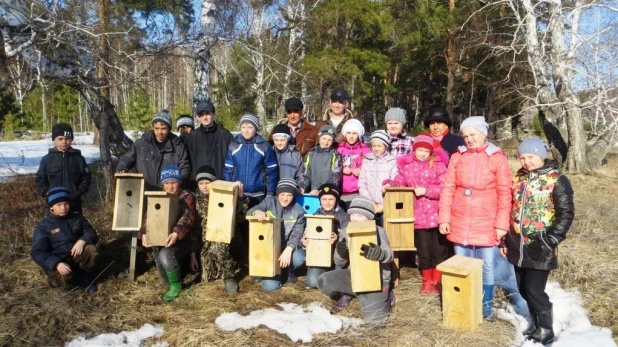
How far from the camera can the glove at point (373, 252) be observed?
3.53 metres

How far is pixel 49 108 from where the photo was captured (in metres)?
27.4

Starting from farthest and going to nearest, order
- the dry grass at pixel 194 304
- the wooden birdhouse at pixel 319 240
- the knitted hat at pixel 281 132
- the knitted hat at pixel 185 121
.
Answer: the knitted hat at pixel 185 121 < the knitted hat at pixel 281 132 < the wooden birdhouse at pixel 319 240 < the dry grass at pixel 194 304

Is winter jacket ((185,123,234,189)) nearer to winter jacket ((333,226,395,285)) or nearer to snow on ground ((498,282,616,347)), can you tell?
winter jacket ((333,226,395,285))

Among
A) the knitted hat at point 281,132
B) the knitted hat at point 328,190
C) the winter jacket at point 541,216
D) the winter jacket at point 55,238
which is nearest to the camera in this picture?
the winter jacket at point 541,216

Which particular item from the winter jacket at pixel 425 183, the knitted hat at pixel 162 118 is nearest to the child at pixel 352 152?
the winter jacket at pixel 425 183

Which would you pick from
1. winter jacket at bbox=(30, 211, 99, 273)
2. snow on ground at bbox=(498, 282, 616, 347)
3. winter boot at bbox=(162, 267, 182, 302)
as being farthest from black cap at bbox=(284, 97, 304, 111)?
snow on ground at bbox=(498, 282, 616, 347)

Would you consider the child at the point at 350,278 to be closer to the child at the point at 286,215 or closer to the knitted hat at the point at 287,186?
the child at the point at 286,215

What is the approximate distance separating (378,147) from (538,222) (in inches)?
62.6

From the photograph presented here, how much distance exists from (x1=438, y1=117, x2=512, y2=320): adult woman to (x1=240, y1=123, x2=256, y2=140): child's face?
2036mm

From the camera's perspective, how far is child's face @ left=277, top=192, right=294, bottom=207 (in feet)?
14.1

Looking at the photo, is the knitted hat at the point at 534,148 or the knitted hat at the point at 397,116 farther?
the knitted hat at the point at 397,116

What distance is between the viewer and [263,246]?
411 cm

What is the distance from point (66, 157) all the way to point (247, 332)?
284 cm

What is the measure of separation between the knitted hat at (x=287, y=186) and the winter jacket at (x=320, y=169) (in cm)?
28
